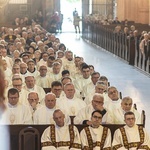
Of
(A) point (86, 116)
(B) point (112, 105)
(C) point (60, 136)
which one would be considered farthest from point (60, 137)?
(B) point (112, 105)

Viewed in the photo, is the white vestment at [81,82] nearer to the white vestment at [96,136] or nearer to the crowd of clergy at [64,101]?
the crowd of clergy at [64,101]

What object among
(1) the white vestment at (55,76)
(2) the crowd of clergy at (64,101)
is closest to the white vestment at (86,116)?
(2) the crowd of clergy at (64,101)

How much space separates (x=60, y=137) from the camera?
659 cm

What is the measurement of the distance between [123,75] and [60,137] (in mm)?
10366

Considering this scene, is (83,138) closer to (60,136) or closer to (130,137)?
(60,136)

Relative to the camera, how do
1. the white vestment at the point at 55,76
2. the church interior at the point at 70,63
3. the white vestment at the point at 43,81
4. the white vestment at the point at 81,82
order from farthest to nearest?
the white vestment at the point at 55,76 < the white vestment at the point at 43,81 < the white vestment at the point at 81,82 < the church interior at the point at 70,63

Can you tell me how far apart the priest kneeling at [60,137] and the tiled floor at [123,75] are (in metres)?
2.91

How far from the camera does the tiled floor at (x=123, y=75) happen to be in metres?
12.8

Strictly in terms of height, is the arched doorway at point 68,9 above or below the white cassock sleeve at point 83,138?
above

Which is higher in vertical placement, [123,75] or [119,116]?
[119,116]

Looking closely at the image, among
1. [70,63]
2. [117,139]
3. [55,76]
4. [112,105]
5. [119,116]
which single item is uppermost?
[70,63]

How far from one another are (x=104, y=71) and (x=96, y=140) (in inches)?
439

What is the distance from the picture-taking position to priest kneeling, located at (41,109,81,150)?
657 centimetres

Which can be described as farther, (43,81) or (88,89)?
(43,81)
